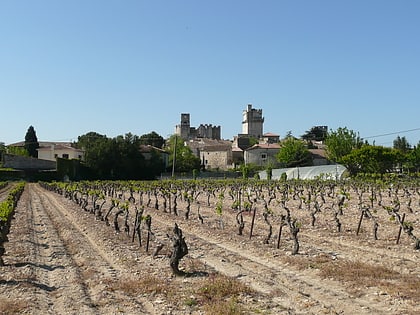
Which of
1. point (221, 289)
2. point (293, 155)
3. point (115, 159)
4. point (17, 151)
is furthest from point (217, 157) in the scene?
point (221, 289)

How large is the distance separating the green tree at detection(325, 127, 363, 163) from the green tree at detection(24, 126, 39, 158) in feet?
171

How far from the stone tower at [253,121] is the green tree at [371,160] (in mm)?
82466

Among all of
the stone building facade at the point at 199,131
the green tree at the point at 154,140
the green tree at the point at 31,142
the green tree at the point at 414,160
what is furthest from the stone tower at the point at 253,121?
the green tree at the point at 414,160

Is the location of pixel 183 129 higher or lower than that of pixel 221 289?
higher

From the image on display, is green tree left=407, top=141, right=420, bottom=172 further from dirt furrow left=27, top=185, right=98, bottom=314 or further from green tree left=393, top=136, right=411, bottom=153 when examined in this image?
dirt furrow left=27, top=185, right=98, bottom=314

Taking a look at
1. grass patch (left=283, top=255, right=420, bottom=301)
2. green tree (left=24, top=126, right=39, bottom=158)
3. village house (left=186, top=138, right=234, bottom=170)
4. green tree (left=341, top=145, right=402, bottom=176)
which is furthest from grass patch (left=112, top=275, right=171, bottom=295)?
green tree (left=24, top=126, right=39, bottom=158)

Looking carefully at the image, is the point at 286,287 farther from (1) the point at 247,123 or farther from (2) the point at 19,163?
(1) the point at 247,123

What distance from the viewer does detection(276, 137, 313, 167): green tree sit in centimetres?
8106

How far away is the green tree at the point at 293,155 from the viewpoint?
3191 inches

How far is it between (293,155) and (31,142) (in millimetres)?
47488

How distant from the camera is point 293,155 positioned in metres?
81.2

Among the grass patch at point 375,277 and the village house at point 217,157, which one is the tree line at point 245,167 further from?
the grass patch at point 375,277

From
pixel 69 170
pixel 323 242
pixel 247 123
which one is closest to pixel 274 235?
pixel 323 242

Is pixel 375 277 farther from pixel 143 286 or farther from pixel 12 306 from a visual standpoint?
pixel 12 306
